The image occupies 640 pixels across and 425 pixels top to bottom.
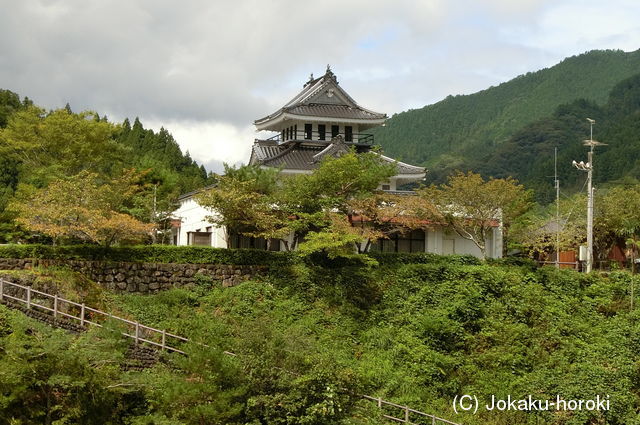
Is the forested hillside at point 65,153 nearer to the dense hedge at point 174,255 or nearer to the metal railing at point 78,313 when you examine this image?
the dense hedge at point 174,255

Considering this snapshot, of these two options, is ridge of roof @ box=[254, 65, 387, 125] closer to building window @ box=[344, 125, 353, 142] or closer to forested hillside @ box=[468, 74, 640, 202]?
building window @ box=[344, 125, 353, 142]

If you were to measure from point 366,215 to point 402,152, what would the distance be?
345 ft

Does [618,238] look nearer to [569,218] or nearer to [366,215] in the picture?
[569,218]

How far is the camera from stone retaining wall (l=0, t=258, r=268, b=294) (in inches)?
1070

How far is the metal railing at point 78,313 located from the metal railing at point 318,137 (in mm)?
21717

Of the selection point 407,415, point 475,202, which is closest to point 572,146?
point 475,202

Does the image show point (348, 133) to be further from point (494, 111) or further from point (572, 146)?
point (494, 111)

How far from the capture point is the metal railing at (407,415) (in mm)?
20250

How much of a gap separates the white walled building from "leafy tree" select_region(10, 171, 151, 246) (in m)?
7.37

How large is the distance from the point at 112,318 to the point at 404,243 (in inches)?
726

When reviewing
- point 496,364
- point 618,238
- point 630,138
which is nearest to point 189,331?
point 496,364

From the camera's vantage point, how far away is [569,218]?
130 ft

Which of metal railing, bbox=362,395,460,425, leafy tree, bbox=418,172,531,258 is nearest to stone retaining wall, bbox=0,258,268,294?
leafy tree, bbox=418,172,531,258

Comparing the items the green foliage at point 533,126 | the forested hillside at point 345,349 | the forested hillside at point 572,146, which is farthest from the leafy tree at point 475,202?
the green foliage at point 533,126
